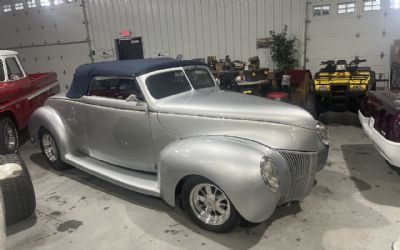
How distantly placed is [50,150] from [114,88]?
1654mm

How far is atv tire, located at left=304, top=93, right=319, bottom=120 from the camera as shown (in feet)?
19.6

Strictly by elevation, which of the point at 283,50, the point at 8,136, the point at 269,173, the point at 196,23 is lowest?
the point at 8,136

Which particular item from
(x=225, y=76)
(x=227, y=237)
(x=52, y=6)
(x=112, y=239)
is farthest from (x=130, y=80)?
(x=52, y=6)

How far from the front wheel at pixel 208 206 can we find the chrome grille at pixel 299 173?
556mm

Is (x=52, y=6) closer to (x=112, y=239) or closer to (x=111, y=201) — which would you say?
(x=111, y=201)

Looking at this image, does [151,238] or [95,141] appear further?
[95,141]

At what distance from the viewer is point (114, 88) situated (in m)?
4.18

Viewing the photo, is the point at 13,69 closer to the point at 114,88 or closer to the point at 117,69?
the point at 114,88

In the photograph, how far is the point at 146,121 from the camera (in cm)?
362

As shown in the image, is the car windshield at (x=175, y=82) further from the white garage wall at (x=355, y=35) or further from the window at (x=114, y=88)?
the white garage wall at (x=355, y=35)

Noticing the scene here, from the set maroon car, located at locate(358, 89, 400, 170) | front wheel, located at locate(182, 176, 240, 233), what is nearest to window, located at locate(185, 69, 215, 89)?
front wheel, located at locate(182, 176, 240, 233)

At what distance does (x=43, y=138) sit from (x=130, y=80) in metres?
2.03

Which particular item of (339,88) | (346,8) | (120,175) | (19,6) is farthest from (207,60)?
(19,6)

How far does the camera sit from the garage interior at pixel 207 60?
3131 mm
